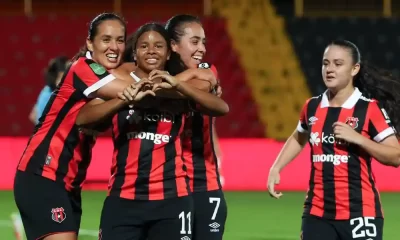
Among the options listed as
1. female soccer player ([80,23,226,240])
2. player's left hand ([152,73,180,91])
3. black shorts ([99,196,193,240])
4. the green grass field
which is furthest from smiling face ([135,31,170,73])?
the green grass field

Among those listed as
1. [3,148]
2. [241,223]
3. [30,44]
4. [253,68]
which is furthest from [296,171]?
[30,44]

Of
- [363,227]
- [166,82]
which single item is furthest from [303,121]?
[166,82]

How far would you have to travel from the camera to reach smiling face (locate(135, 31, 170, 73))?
5027mm

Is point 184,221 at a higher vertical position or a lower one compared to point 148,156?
lower

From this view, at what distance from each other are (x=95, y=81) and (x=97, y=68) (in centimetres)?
8

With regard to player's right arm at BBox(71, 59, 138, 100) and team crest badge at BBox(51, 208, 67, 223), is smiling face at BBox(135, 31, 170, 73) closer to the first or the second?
player's right arm at BBox(71, 59, 138, 100)

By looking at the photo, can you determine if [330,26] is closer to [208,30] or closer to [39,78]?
[208,30]

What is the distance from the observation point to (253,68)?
1919 cm

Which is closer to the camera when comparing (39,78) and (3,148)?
(3,148)

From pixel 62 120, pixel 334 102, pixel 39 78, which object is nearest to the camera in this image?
pixel 62 120

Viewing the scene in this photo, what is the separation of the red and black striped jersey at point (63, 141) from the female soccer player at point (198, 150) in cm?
63

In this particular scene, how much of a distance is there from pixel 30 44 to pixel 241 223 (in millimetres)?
9788

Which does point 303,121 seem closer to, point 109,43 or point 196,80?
point 196,80

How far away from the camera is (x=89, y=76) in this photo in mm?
5148
